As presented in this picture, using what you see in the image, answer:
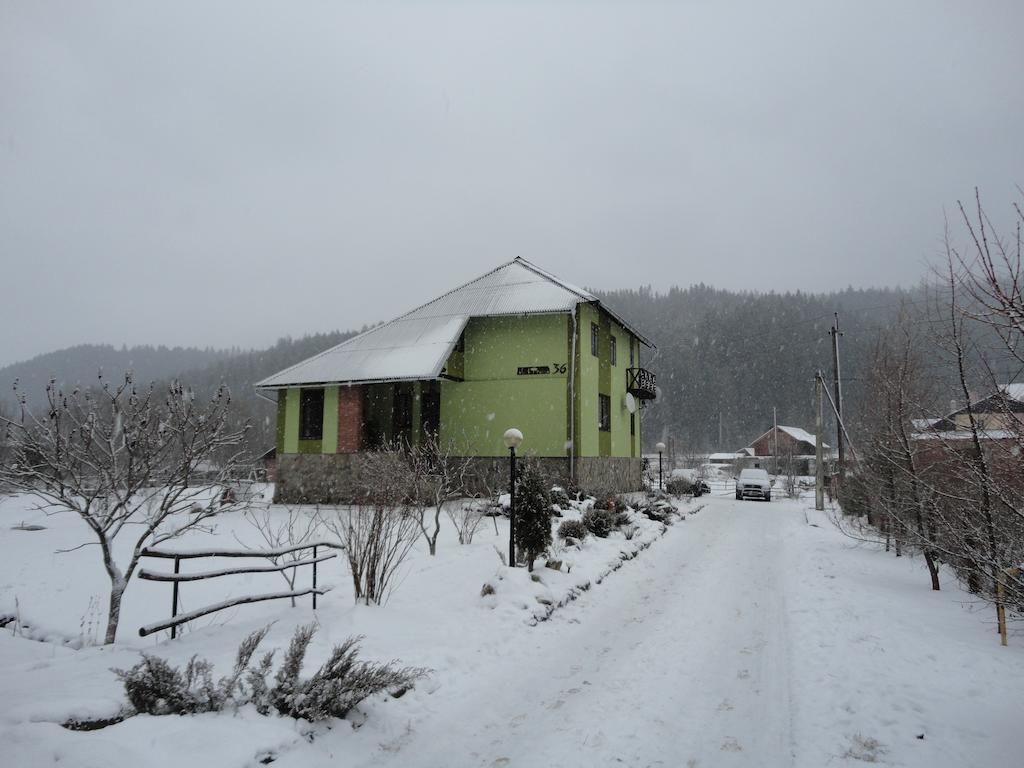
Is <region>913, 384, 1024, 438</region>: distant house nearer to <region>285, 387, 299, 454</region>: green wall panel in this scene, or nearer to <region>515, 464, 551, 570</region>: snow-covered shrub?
<region>515, 464, 551, 570</region>: snow-covered shrub

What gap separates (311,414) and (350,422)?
2215mm

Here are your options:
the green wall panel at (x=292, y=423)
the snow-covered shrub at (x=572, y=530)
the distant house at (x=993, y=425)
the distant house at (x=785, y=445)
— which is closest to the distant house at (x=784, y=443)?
the distant house at (x=785, y=445)

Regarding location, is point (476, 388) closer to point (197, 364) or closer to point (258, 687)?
point (258, 687)

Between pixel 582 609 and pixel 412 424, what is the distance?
15912mm

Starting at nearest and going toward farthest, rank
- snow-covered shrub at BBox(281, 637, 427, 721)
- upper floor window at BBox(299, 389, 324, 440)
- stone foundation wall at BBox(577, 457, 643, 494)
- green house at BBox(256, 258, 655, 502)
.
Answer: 1. snow-covered shrub at BBox(281, 637, 427, 721)
2. stone foundation wall at BBox(577, 457, 643, 494)
3. green house at BBox(256, 258, 655, 502)
4. upper floor window at BBox(299, 389, 324, 440)

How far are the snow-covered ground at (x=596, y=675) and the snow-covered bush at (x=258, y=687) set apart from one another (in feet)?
0.38

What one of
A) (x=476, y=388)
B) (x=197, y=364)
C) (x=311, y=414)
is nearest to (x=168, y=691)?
(x=476, y=388)

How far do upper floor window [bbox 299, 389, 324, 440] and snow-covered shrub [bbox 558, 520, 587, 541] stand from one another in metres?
14.5

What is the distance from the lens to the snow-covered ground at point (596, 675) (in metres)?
3.79

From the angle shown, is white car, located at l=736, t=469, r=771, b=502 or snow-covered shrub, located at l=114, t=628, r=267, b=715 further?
white car, located at l=736, t=469, r=771, b=502

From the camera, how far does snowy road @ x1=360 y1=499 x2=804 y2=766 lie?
4.01 meters

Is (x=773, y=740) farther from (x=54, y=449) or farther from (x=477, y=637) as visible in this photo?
(x=54, y=449)

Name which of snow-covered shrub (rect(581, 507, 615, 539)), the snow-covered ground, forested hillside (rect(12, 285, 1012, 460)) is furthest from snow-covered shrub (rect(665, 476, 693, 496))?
forested hillside (rect(12, 285, 1012, 460))

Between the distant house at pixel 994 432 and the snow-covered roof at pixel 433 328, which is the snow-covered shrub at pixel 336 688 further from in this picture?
the snow-covered roof at pixel 433 328
